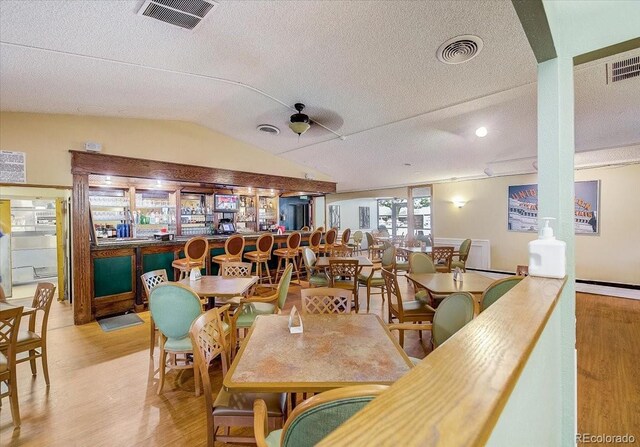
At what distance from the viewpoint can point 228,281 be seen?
10.8 ft

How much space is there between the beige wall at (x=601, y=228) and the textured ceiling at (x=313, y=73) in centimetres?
133

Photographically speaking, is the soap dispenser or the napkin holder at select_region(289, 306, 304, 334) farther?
the napkin holder at select_region(289, 306, 304, 334)

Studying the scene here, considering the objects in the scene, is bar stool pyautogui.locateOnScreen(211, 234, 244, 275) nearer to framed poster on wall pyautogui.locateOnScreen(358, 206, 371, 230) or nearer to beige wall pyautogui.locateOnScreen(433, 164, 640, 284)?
beige wall pyautogui.locateOnScreen(433, 164, 640, 284)

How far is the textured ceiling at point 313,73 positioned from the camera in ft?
7.64

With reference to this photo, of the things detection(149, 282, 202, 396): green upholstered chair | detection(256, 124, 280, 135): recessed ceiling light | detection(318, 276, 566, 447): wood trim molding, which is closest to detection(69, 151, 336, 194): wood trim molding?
detection(256, 124, 280, 135): recessed ceiling light

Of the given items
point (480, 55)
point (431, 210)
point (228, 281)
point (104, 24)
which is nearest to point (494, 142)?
point (480, 55)

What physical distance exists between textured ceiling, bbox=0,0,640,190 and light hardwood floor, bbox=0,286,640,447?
2984 millimetres

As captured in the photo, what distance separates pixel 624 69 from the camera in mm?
3037

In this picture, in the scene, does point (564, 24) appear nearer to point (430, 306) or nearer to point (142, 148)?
point (430, 306)

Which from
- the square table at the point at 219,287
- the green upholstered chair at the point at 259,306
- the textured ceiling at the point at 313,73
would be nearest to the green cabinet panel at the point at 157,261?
the square table at the point at 219,287

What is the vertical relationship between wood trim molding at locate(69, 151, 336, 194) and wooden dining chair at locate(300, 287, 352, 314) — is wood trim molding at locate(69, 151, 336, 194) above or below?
above

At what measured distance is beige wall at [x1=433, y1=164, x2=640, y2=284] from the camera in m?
5.40

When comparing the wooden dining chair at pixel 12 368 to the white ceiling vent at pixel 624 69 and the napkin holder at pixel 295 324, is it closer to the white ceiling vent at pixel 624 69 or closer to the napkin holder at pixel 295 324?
the napkin holder at pixel 295 324

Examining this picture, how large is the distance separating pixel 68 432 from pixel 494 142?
257 inches
